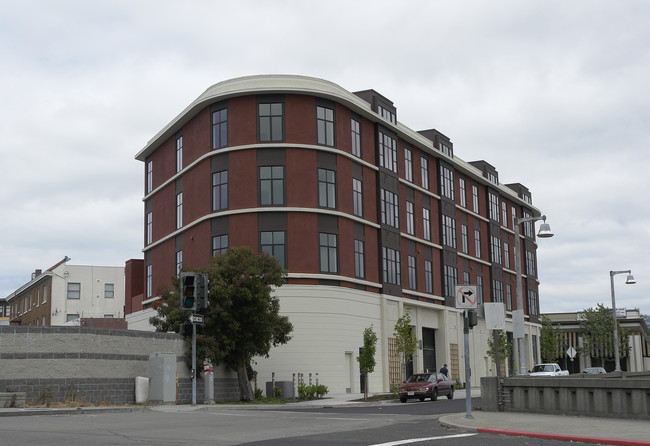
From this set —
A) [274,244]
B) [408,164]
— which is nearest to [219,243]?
[274,244]

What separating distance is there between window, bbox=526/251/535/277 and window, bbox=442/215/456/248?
849 inches

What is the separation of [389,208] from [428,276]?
837 centimetres

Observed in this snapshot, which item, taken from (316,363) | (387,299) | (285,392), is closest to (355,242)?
(387,299)

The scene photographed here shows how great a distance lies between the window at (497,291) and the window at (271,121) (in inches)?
1339

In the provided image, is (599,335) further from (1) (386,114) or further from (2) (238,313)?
(2) (238,313)

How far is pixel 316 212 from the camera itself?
153ft

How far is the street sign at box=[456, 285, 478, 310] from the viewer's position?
20.4m

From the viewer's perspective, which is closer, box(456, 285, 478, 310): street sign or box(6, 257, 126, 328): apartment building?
box(456, 285, 478, 310): street sign

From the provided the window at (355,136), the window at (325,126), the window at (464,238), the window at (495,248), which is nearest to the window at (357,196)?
the window at (355,136)

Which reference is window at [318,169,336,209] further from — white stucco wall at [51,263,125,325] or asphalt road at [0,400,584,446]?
white stucco wall at [51,263,125,325]

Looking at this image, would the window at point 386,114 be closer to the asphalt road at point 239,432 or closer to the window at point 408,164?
the window at point 408,164

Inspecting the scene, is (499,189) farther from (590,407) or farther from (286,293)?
(590,407)

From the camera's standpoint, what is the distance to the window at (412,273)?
57.3 m

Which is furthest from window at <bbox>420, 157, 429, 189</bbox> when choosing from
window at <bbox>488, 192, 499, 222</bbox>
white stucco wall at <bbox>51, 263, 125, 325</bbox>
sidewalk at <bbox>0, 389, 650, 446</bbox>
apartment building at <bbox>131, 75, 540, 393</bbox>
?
sidewalk at <bbox>0, 389, 650, 446</bbox>
